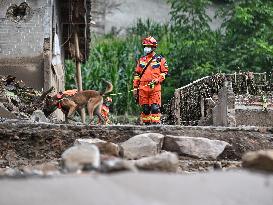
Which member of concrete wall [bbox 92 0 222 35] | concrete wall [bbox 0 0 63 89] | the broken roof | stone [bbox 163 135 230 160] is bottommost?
stone [bbox 163 135 230 160]

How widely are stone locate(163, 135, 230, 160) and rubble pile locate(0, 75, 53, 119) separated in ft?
11.6

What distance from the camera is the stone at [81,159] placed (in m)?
2.72

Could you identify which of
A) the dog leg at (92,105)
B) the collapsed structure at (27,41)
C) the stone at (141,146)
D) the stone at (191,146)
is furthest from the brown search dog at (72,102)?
the stone at (141,146)

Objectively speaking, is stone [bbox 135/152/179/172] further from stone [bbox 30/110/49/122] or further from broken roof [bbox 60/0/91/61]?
broken roof [bbox 60/0/91/61]

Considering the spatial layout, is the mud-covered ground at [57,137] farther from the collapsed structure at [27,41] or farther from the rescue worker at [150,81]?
the collapsed structure at [27,41]

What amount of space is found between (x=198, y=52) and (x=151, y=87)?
15.0m

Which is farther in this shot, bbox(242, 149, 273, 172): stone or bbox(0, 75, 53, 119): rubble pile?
bbox(0, 75, 53, 119): rubble pile

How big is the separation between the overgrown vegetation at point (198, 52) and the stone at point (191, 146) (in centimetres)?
1656

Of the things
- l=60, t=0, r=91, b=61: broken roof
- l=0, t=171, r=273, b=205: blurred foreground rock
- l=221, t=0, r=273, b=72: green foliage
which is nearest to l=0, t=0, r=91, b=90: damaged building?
l=60, t=0, r=91, b=61: broken roof

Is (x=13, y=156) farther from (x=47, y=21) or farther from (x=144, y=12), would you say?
(x=144, y=12)

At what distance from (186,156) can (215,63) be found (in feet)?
61.5

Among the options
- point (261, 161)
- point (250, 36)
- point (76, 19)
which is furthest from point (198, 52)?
point (261, 161)

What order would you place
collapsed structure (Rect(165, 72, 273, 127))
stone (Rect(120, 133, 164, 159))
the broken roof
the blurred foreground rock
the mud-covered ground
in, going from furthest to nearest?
1. the broken roof
2. collapsed structure (Rect(165, 72, 273, 127))
3. the mud-covered ground
4. stone (Rect(120, 133, 164, 159))
5. the blurred foreground rock

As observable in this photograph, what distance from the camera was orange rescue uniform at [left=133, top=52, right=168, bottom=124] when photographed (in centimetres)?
952
